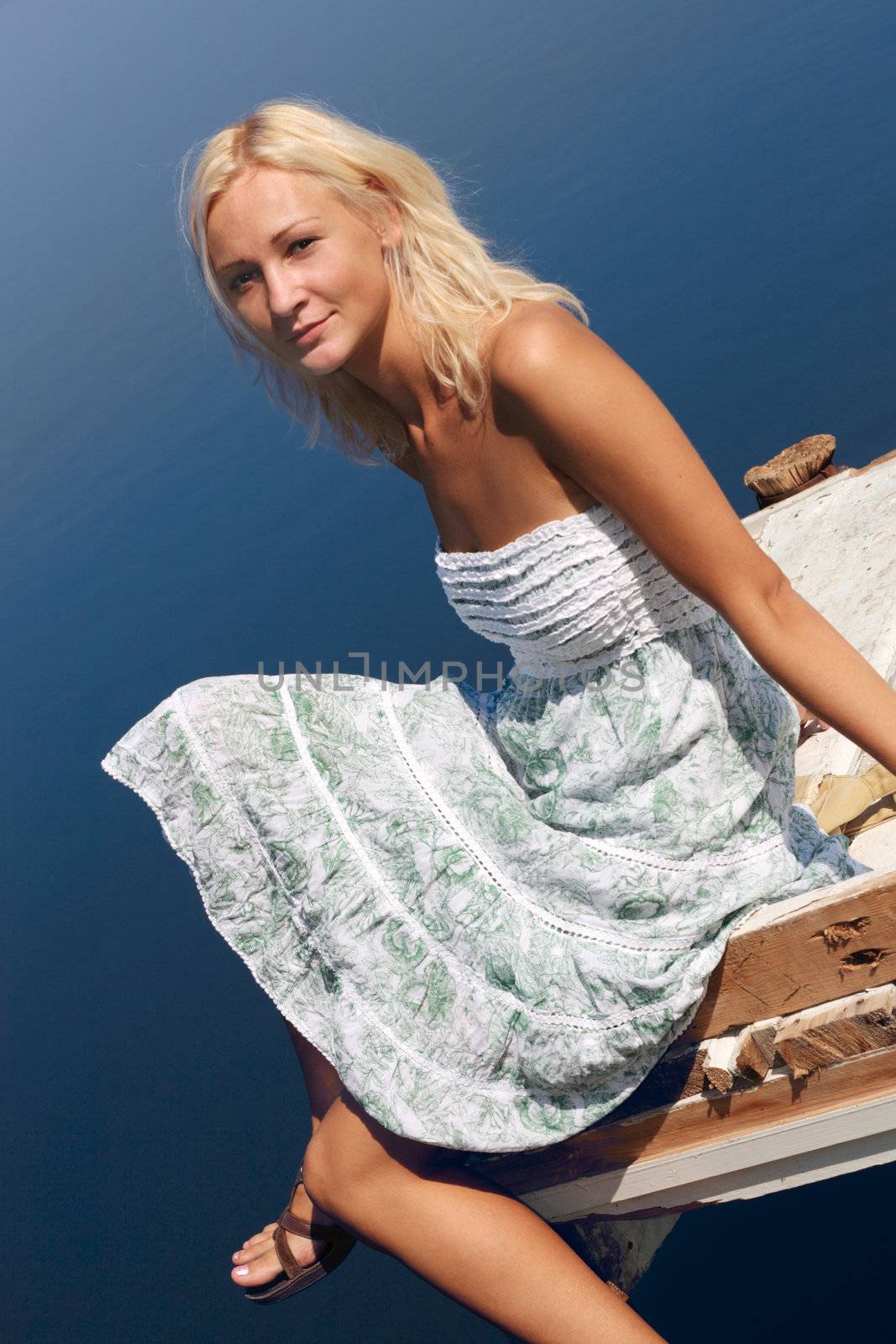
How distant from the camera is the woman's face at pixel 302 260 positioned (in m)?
2.05

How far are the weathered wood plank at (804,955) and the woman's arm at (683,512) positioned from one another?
0.22m

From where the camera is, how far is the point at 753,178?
26.6ft

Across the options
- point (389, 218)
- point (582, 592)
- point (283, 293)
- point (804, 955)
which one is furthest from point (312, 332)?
point (804, 955)

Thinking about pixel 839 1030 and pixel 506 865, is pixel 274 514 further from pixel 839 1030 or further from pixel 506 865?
pixel 839 1030

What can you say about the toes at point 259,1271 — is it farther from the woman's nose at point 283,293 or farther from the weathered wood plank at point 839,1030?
the woman's nose at point 283,293

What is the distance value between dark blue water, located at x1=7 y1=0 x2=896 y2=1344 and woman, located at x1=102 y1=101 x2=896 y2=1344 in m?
0.78

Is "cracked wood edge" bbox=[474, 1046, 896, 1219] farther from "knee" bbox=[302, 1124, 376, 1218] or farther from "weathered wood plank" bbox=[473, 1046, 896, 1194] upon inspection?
"knee" bbox=[302, 1124, 376, 1218]

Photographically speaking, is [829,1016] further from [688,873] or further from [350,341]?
[350,341]

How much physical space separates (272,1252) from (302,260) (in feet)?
5.70

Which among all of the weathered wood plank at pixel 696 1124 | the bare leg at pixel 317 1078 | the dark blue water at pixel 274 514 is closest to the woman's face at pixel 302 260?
the dark blue water at pixel 274 514

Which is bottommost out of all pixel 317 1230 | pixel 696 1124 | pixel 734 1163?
pixel 734 1163

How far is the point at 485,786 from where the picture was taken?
7.39 ft

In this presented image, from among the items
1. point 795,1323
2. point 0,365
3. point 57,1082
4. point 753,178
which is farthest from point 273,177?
point 0,365

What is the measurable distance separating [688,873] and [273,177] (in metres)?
1.19
